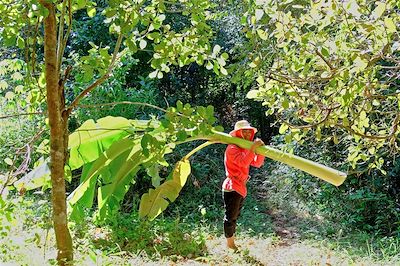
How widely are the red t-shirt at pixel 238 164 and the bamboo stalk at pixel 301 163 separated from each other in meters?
0.27

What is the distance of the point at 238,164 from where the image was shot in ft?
17.1

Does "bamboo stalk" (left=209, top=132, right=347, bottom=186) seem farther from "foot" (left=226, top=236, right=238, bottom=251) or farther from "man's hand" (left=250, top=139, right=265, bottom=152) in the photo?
"foot" (left=226, top=236, right=238, bottom=251)

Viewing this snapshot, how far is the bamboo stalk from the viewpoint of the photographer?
4262 mm

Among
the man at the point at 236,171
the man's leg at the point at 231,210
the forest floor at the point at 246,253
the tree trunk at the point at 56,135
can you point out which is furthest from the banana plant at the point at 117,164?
the tree trunk at the point at 56,135

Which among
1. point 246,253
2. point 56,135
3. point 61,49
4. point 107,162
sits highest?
point 61,49

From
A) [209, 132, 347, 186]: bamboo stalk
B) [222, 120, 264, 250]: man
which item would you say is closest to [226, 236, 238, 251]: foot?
[222, 120, 264, 250]: man

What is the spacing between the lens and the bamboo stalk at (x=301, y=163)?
14.0 feet

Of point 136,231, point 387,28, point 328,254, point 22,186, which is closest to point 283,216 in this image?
point 328,254

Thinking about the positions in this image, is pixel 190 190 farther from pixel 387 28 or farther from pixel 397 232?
pixel 387 28

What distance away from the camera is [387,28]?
192 cm

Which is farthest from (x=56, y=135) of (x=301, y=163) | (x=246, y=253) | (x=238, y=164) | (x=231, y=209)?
(x=246, y=253)

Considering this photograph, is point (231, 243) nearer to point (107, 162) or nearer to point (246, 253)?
point (246, 253)

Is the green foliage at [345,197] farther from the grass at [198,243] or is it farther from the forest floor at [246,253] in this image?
the forest floor at [246,253]

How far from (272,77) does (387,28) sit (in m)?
0.70
